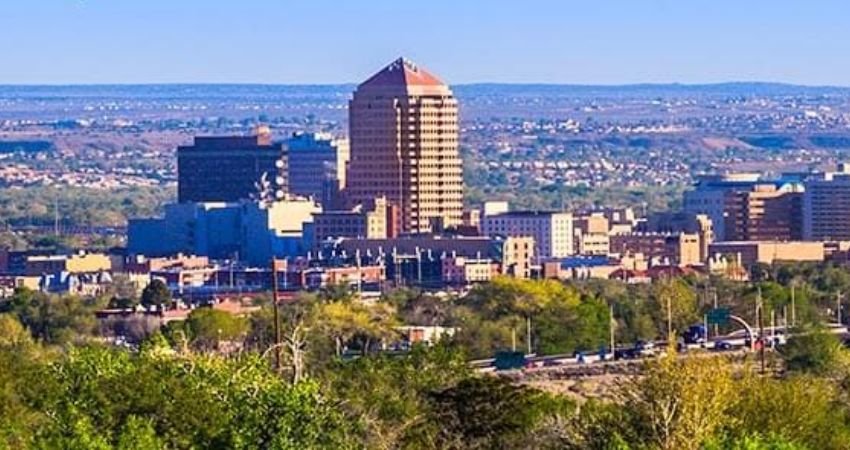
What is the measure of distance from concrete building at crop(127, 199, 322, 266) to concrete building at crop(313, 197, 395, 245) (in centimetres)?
117

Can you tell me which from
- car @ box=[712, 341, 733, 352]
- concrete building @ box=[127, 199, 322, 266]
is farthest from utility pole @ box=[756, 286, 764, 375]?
concrete building @ box=[127, 199, 322, 266]

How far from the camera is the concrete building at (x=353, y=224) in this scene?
155 m

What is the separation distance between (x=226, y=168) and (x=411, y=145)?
951 inches

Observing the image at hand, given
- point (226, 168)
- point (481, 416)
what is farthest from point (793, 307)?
point (226, 168)

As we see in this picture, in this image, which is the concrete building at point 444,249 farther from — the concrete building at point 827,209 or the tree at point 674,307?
the tree at point 674,307

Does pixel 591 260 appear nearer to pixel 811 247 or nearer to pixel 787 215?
pixel 811 247

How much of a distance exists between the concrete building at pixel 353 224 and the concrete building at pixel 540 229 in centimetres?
545

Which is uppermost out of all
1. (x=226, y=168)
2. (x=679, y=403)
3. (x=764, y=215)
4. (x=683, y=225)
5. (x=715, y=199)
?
(x=679, y=403)

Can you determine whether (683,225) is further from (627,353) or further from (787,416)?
(787,416)

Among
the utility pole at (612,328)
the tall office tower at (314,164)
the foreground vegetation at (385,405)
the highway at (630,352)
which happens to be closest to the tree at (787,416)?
the foreground vegetation at (385,405)

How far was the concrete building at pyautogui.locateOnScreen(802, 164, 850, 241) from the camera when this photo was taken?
169375 mm

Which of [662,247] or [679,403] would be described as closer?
[679,403]

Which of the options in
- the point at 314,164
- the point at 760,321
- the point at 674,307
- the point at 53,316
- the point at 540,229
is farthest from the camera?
the point at 314,164

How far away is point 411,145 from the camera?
540 feet
